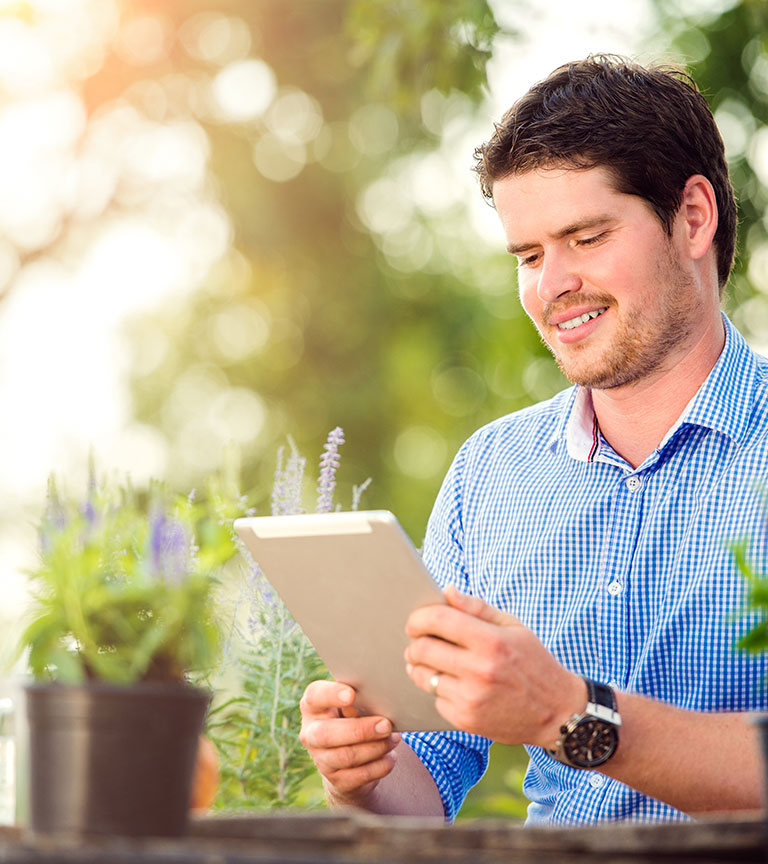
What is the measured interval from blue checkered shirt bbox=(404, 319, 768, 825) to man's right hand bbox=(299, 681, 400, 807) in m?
0.39

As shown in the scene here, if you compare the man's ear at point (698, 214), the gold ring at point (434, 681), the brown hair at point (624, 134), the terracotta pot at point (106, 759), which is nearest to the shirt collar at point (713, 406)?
the man's ear at point (698, 214)

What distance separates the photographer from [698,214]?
2.52m

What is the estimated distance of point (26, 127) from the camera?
27.2 feet

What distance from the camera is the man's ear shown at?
8.18 feet

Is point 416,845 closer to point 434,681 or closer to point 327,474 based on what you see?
point 434,681

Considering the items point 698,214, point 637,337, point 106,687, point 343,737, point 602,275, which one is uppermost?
point 698,214

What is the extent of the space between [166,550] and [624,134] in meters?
1.61

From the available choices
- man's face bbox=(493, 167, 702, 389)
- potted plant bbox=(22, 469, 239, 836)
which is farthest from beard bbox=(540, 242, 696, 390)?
potted plant bbox=(22, 469, 239, 836)

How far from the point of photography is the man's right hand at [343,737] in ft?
5.79

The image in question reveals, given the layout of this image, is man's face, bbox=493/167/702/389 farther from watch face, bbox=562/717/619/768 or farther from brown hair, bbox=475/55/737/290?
watch face, bbox=562/717/619/768

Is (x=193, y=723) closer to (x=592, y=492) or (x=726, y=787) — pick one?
(x=726, y=787)

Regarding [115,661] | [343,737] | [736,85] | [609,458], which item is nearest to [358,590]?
[343,737]

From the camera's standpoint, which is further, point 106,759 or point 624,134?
point 624,134

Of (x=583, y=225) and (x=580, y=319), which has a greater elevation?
(x=583, y=225)
